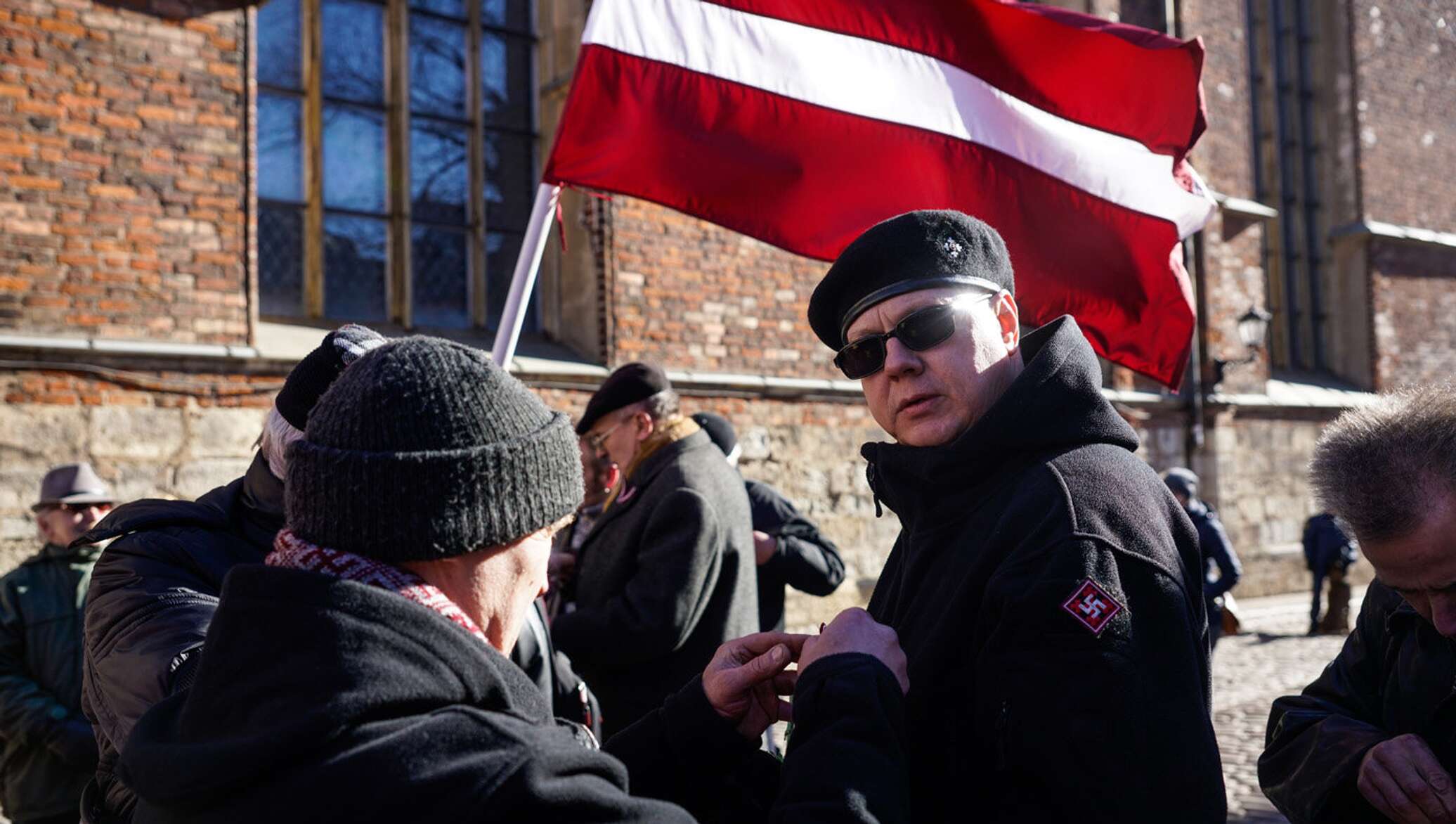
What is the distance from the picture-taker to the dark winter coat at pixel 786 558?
4.39 meters

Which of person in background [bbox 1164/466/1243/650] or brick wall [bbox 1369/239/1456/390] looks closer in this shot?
person in background [bbox 1164/466/1243/650]

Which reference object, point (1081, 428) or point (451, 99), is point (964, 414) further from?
point (451, 99)

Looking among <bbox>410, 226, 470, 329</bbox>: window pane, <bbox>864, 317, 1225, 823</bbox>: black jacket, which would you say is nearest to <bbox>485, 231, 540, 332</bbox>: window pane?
<bbox>410, 226, 470, 329</bbox>: window pane

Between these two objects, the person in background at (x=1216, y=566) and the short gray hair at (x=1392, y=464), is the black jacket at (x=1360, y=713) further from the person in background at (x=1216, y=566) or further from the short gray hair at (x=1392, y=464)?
the person in background at (x=1216, y=566)

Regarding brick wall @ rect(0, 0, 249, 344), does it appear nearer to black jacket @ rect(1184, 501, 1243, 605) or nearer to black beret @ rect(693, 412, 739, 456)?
black beret @ rect(693, 412, 739, 456)

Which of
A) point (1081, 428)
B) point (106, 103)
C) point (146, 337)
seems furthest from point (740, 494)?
point (106, 103)

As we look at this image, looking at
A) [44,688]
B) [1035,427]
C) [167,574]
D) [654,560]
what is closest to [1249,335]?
[654,560]

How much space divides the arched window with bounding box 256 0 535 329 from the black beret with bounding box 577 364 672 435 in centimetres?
478

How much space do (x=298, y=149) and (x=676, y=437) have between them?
542 centimetres

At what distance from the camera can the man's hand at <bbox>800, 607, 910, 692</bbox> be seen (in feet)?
5.26

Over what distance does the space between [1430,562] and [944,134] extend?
7.84 ft

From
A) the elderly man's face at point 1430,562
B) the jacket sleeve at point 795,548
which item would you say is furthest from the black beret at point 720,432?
the elderly man's face at point 1430,562

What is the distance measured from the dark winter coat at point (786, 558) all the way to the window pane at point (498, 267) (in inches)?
184

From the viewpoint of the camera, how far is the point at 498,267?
29.6 ft
